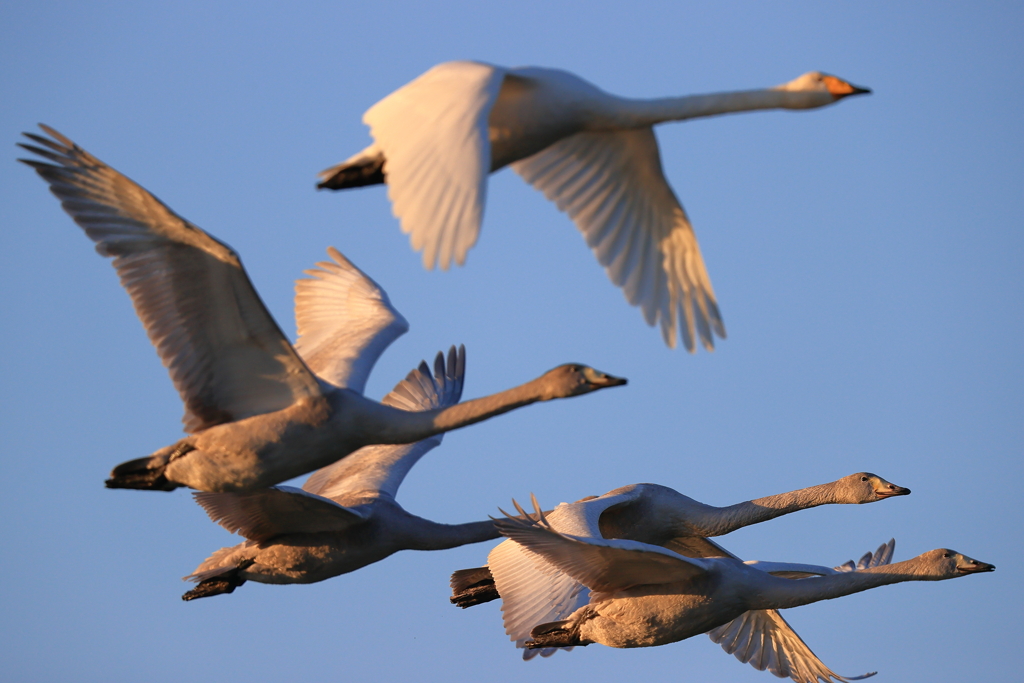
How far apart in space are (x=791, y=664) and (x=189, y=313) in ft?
28.7

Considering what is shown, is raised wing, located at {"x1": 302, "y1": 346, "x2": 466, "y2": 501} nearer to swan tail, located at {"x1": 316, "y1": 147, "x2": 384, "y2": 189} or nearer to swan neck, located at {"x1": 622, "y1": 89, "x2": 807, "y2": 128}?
swan tail, located at {"x1": 316, "y1": 147, "x2": 384, "y2": 189}

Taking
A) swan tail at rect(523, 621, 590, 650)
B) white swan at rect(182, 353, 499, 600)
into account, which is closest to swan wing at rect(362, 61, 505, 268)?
white swan at rect(182, 353, 499, 600)

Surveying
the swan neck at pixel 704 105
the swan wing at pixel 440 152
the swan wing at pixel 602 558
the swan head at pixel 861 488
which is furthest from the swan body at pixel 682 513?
the swan wing at pixel 440 152

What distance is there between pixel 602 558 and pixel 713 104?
172 inches

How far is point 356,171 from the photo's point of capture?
42.0 ft

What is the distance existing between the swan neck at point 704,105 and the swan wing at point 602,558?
3.58 m

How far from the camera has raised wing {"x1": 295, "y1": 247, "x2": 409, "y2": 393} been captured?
658 inches

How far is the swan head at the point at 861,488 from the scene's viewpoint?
58.0 feet

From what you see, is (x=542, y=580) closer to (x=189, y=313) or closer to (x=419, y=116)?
(x=189, y=313)

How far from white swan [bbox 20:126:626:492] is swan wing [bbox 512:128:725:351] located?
1.28 meters

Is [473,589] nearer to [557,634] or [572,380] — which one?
[557,634]

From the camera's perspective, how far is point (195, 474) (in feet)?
44.9

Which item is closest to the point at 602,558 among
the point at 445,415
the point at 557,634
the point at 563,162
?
the point at 557,634

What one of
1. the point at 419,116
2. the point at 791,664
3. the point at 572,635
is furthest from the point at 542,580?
the point at 419,116
